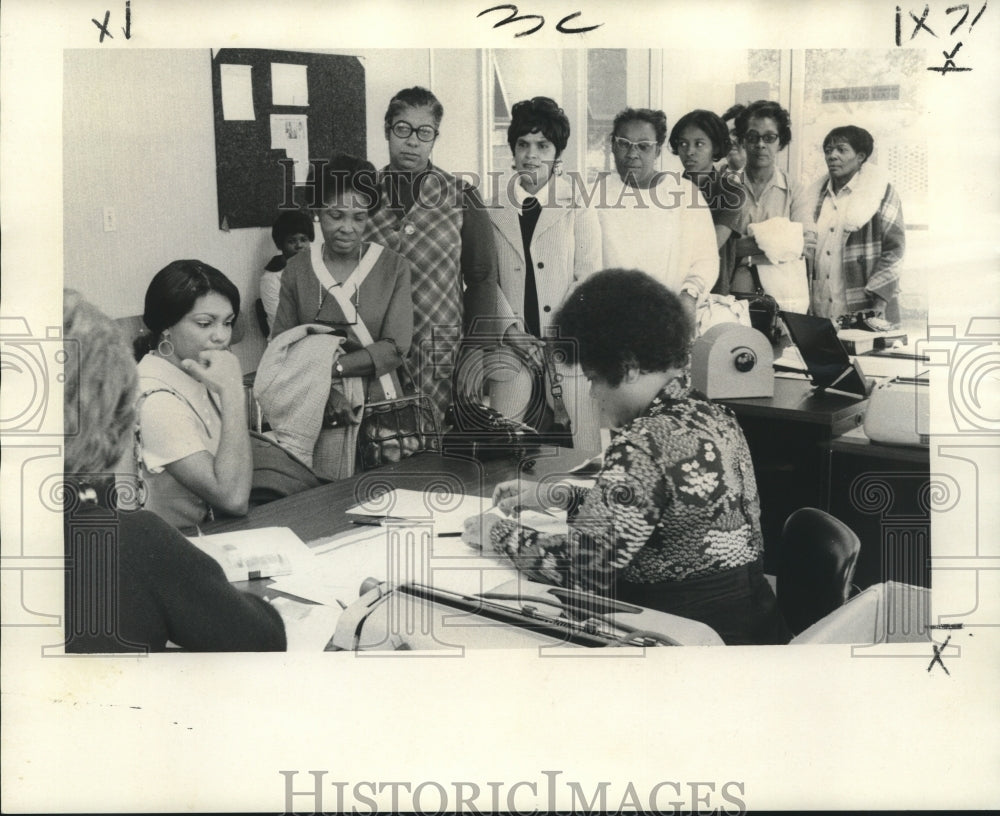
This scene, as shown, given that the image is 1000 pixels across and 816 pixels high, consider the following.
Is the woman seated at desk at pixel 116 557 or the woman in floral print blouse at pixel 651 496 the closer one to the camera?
the woman in floral print blouse at pixel 651 496

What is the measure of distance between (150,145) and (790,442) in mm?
1727

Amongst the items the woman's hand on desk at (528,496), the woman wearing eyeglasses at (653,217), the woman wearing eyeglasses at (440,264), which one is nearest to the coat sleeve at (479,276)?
the woman wearing eyeglasses at (440,264)

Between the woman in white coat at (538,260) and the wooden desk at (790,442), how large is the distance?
41cm

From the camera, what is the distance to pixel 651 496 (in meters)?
2.84

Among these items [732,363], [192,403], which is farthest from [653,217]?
[192,403]

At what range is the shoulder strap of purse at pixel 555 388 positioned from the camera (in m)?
2.98

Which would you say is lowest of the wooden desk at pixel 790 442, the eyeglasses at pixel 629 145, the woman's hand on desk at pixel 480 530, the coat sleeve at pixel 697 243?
the woman's hand on desk at pixel 480 530

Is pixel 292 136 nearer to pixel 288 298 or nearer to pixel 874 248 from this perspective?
pixel 288 298

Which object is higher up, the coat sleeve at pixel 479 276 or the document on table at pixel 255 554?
the coat sleeve at pixel 479 276

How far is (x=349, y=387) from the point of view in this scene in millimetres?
3033

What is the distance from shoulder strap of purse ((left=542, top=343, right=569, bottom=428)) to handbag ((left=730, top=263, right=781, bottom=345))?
0.49m

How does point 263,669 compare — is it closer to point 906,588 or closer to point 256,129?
point 256,129

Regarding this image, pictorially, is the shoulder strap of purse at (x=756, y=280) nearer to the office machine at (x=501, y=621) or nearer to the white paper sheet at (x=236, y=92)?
the office machine at (x=501, y=621)

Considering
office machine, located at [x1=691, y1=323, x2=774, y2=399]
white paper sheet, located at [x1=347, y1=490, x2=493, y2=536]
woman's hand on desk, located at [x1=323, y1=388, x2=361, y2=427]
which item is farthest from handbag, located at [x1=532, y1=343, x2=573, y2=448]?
woman's hand on desk, located at [x1=323, y1=388, x2=361, y2=427]
